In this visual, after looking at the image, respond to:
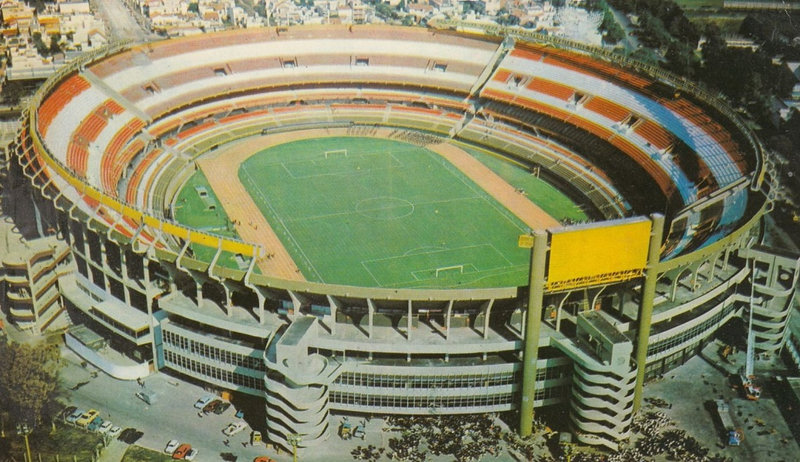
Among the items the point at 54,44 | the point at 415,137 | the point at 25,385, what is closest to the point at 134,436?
the point at 25,385

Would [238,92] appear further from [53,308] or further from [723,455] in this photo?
[723,455]

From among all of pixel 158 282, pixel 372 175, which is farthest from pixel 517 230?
pixel 158 282

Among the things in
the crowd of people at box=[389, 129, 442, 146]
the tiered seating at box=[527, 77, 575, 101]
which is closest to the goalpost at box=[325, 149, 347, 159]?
the crowd of people at box=[389, 129, 442, 146]

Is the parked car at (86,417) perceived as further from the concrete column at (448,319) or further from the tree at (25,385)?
the concrete column at (448,319)

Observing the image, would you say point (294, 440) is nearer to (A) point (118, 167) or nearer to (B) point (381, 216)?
(B) point (381, 216)

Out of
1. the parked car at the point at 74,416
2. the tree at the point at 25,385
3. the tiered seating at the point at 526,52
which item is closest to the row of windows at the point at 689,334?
the parked car at the point at 74,416

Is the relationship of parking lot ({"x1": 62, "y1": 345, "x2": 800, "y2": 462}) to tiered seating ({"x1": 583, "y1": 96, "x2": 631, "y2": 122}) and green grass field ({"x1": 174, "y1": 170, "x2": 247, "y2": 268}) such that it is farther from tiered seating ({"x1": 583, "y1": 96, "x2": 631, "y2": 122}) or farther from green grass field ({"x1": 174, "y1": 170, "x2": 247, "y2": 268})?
tiered seating ({"x1": 583, "y1": 96, "x2": 631, "y2": 122})
